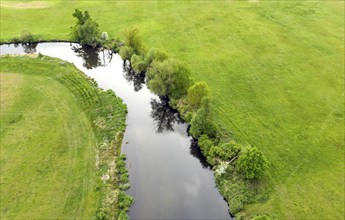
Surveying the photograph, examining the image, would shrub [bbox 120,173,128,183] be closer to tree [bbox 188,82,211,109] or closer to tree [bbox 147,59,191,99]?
tree [bbox 188,82,211,109]

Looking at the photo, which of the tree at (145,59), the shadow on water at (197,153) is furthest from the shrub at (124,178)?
the tree at (145,59)

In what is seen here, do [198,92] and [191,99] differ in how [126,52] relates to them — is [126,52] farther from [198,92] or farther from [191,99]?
[198,92]

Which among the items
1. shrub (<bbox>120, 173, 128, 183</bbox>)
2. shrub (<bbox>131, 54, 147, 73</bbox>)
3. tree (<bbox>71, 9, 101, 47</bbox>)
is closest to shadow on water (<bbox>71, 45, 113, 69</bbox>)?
tree (<bbox>71, 9, 101, 47</bbox>)

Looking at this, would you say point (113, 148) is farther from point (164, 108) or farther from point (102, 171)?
point (164, 108)

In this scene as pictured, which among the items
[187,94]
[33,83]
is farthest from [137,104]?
[33,83]

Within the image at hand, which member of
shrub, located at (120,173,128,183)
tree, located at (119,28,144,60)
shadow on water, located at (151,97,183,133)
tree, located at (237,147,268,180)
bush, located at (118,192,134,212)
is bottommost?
bush, located at (118,192,134,212)

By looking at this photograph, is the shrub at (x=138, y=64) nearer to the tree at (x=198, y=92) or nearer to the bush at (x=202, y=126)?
the tree at (x=198, y=92)
